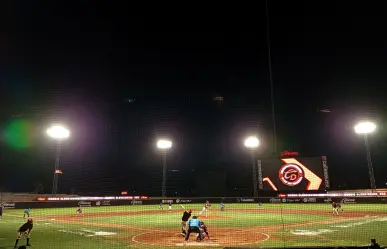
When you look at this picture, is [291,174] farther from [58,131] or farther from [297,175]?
[58,131]

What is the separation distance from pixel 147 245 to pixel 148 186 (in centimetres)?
4428

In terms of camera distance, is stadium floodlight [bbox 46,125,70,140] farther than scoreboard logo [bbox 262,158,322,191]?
Yes

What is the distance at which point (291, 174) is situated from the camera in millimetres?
33812

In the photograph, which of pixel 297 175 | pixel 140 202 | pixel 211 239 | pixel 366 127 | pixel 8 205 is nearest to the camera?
pixel 211 239

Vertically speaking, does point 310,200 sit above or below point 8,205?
above

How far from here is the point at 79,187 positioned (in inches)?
2069

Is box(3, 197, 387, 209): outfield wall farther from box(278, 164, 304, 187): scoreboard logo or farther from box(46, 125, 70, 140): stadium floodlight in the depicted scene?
box(46, 125, 70, 140): stadium floodlight

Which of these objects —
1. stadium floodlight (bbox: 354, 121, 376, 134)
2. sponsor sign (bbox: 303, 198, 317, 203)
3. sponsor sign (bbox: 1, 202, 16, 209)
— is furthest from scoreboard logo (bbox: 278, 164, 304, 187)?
sponsor sign (bbox: 1, 202, 16, 209)

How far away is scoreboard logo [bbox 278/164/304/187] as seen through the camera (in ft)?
109

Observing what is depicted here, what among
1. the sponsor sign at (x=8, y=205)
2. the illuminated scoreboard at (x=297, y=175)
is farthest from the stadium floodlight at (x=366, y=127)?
the sponsor sign at (x=8, y=205)

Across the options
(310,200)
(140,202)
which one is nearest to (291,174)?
(310,200)

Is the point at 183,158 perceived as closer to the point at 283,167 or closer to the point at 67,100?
the point at 283,167

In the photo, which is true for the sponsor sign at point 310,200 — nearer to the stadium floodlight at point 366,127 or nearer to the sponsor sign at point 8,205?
the stadium floodlight at point 366,127

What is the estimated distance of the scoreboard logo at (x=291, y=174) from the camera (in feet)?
109
